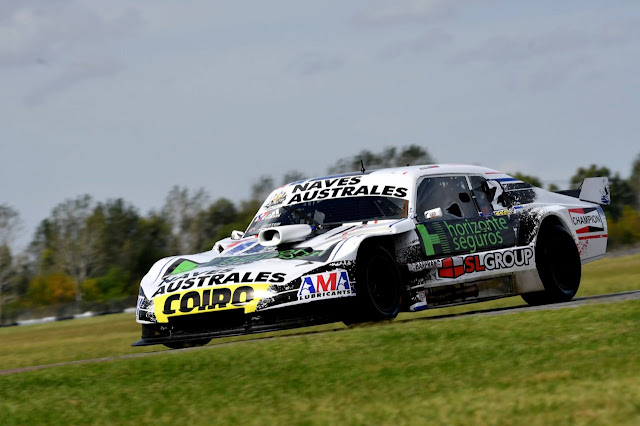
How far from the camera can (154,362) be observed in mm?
7047

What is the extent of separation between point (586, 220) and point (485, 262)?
2.25m

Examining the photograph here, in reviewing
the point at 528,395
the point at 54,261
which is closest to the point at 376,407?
the point at 528,395

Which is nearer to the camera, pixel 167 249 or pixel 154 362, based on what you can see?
pixel 154 362

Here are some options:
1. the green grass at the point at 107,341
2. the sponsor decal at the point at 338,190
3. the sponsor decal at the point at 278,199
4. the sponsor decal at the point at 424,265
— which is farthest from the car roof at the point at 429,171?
the green grass at the point at 107,341

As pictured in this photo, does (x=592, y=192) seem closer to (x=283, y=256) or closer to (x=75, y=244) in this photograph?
(x=283, y=256)

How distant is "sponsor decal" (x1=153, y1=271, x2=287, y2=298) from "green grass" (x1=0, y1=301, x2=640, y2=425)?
820 millimetres

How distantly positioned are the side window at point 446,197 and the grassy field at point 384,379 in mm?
2417

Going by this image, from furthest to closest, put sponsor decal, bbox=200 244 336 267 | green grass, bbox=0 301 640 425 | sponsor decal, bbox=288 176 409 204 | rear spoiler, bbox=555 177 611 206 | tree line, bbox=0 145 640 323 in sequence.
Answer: tree line, bbox=0 145 640 323
rear spoiler, bbox=555 177 611 206
sponsor decal, bbox=288 176 409 204
sponsor decal, bbox=200 244 336 267
green grass, bbox=0 301 640 425

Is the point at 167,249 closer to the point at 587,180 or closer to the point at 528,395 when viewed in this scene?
the point at 587,180

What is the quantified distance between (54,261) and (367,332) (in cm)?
9306

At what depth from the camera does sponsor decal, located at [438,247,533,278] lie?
970cm

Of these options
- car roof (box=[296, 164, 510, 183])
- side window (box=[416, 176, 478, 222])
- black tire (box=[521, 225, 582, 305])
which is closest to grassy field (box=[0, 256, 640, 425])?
side window (box=[416, 176, 478, 222])

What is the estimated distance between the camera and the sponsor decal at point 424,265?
369 inches

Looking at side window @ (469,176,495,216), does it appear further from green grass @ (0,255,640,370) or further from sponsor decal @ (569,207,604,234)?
green grass @ (0,255,640,370)
